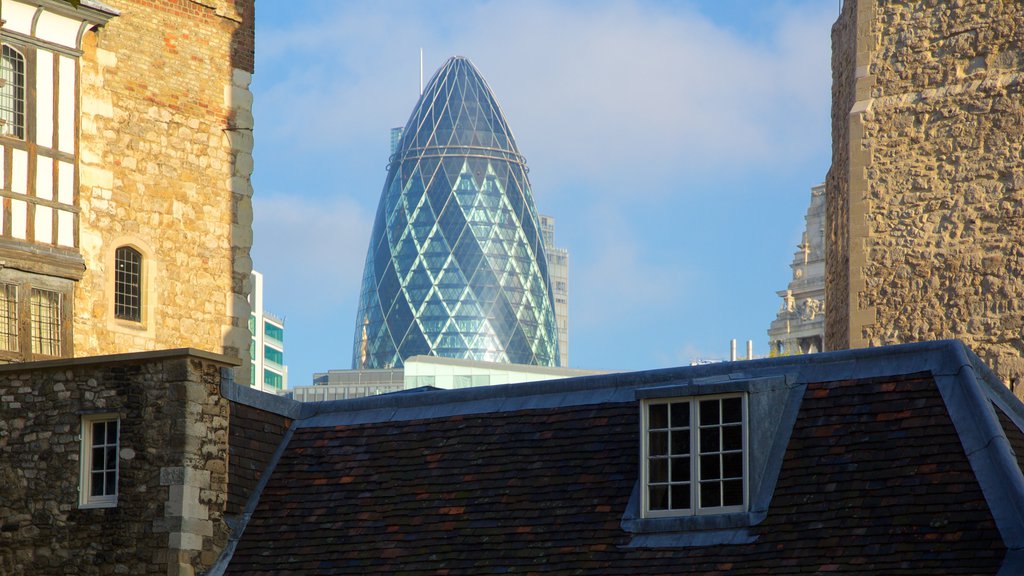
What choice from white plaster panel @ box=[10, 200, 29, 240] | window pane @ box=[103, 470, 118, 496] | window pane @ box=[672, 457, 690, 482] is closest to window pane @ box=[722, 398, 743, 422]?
window pane @ box=[672, 457, 690, 482]

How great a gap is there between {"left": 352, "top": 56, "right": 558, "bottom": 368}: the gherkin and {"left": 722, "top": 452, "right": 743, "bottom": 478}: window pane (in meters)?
148

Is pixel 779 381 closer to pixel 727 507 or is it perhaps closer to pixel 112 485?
pixel 727 507

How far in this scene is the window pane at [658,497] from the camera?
14.8 m

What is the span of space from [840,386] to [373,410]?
5047mm

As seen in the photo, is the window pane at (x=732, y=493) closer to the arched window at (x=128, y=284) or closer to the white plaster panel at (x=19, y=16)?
the arched window at (x=128, y=284)

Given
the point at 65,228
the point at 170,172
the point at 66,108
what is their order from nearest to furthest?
the point at 65,228, the point at 66,108, the point at 170,172

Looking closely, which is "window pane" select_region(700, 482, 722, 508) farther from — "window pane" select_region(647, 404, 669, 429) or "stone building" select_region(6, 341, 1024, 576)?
"window pane" select_region(647, 404, 669, 429)

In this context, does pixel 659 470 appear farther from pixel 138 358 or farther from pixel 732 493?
pixel 138 358

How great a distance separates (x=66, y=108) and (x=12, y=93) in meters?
0.86

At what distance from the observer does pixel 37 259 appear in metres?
22.5

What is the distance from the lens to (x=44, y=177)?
900 inches

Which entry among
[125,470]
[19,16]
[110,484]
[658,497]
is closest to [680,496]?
[658,497]

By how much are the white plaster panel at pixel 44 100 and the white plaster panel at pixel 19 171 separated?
0.37 m

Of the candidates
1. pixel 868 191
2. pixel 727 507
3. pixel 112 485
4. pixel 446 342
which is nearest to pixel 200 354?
pixel 112 485
